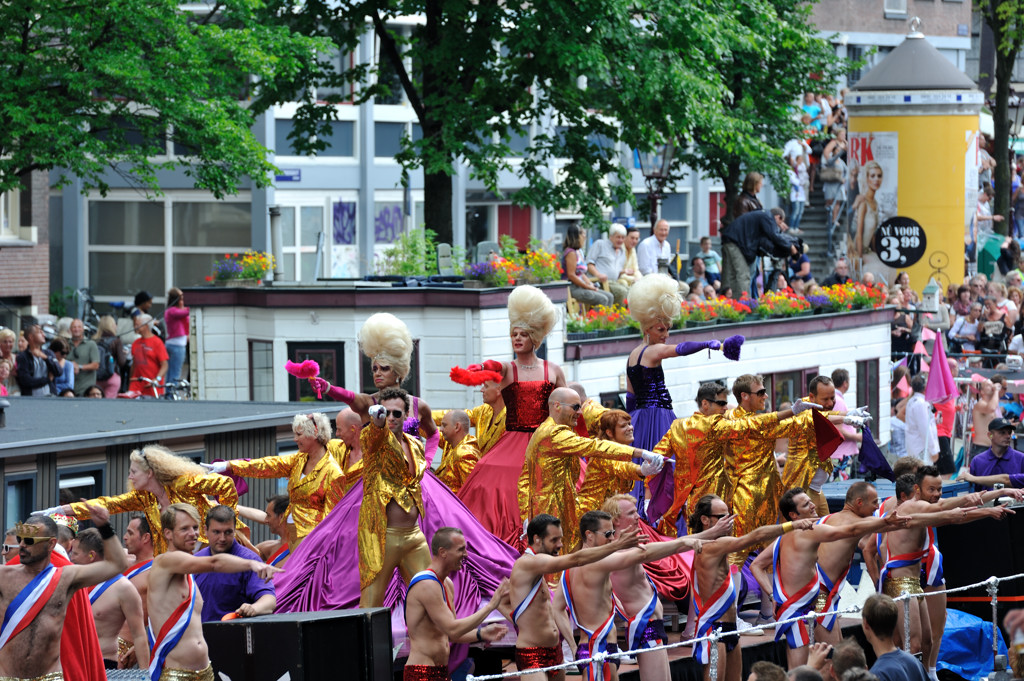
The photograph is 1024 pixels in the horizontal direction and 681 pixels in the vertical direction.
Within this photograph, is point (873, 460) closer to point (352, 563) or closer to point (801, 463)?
point (801, 463)

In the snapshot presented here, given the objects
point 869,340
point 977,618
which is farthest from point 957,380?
point 977,618

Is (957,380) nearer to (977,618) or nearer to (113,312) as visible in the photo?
(977,618)

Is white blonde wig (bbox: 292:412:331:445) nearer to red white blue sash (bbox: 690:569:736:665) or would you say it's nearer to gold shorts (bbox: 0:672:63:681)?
red white blue sash (bbox: 690:569:736:665)

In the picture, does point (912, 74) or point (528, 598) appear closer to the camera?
point (528, 598)

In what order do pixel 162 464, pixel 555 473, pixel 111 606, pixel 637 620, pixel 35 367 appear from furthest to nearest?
1. pixel 35 367
2. pixel 162 464
3. pixel 555 473
4. pixel 637 620
5. pixel 111 606

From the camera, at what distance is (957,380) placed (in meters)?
23.6

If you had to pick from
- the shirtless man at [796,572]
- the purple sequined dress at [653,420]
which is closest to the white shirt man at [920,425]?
the purple sequined dress at [653,420]

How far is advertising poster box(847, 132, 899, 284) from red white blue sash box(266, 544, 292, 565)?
717 inches

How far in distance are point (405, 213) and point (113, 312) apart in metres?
5.83

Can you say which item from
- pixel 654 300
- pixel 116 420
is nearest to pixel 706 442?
pixel 654 300

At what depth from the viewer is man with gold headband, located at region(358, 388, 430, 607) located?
11.8 m

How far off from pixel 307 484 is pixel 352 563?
1090 mm

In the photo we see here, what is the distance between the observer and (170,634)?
36.0 ft

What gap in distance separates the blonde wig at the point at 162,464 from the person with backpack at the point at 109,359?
902cm
